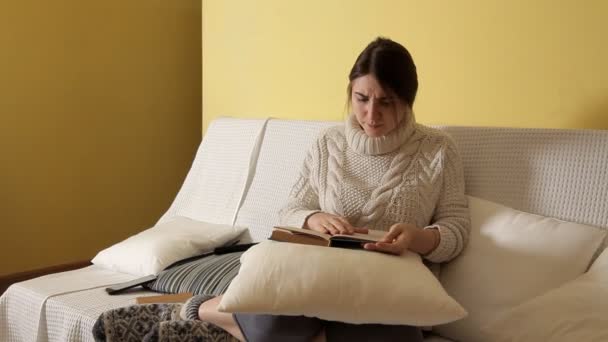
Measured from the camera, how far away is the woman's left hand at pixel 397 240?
1.46m

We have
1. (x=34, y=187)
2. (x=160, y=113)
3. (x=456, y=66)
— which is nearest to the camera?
(x=456, y=66)

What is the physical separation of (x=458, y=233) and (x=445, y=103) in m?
0.66

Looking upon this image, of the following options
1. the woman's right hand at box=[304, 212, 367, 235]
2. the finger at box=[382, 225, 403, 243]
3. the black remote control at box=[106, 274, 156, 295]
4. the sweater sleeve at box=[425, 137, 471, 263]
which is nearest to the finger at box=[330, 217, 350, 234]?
the woman's right hand at box=[304, 212, 367, 235]

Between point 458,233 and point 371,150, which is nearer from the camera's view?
point 458,233

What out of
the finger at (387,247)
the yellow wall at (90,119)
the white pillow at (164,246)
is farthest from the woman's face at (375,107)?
the yellow wall at (90,119)

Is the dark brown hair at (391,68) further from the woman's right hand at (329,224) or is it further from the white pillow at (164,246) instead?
the white pillow at (164,246)

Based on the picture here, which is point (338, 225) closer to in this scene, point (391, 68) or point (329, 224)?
point (329, 224)

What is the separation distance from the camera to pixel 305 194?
1.88 m

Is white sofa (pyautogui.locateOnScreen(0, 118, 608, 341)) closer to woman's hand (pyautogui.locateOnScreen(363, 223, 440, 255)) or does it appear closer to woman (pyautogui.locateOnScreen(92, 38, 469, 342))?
woman (pyautogui.locateOnScreen(92, 38, 469, 342))

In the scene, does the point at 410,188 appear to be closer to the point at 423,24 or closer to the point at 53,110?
the point at 423,24

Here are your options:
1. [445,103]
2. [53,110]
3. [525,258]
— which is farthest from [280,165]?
[53,110]

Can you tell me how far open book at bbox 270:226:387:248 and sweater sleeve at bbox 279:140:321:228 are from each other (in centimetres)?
25

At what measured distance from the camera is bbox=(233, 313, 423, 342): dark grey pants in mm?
1381

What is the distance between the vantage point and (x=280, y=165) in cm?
231
